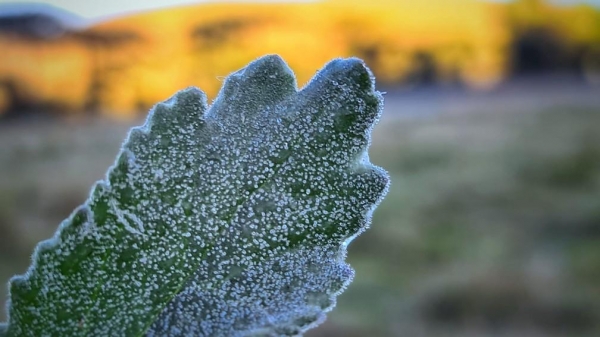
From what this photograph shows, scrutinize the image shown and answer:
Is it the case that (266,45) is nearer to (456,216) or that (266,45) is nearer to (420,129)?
(420,129)

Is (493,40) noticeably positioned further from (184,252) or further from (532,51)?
(184,252)

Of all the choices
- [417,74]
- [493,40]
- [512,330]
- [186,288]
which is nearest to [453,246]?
[512,330]

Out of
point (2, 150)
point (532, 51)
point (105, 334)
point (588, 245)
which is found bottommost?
point (105, 334)

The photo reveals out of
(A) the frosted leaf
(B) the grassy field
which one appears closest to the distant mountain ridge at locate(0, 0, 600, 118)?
(B) the grassy field

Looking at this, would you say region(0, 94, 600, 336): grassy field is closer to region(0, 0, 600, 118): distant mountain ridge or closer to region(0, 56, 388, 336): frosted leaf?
region(0, 0, 600, 118): distant mountain ridge

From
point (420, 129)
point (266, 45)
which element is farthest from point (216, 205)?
point (420, 129)

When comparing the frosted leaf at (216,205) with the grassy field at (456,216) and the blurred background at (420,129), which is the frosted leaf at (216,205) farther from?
the grassy field at (456,216)
